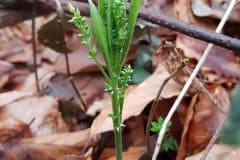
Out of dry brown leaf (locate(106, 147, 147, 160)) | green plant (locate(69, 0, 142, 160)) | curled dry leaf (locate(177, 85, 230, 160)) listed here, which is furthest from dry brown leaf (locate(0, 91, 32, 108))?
green plant (locate(69, 0, 142, 160))

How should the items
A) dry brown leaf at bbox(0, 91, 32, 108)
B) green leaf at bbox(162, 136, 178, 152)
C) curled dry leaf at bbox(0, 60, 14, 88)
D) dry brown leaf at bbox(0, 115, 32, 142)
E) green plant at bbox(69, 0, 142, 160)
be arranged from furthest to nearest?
curled dry leaf at bbox(0, 60, 14, 88) < dry brown leaf at bbox(0, 91, 32, 108) < dry brown leaf at bbox(0, 115, 32, 142) < green leaf at bbox(162, 136, 178, 152) < green plant at bbox(69, 0, 142, 160)

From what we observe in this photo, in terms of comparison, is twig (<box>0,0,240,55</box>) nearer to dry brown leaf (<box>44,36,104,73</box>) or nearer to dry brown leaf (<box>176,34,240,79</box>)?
dry brown leaf (<box>176,34,240,79</box>)

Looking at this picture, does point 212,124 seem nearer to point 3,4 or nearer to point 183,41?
point 183,41

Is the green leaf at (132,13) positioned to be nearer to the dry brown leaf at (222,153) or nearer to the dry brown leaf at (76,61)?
the dry brown leaf at (222,153)

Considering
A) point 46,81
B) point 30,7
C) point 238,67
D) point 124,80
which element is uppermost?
point 124,80

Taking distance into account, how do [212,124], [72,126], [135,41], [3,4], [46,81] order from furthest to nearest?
[46,81], [135,41], [3,4], [72,126], [212,124]

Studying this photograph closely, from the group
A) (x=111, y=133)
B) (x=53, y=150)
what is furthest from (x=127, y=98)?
(x=53, y=150)
